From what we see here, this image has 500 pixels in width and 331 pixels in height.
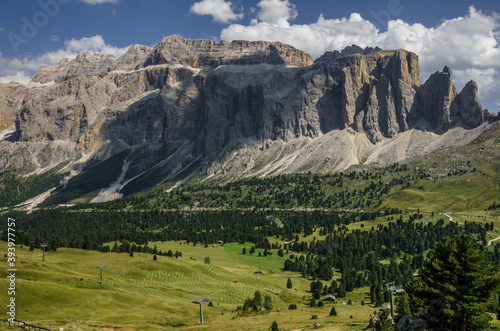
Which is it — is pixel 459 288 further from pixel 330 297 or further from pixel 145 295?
pixel 330 297

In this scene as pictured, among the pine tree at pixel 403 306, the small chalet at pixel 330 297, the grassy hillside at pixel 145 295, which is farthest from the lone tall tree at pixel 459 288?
the small chalet at pixel 330 297

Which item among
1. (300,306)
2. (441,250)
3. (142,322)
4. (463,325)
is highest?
(441,250)

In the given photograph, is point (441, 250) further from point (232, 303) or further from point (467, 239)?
point (232, 303)

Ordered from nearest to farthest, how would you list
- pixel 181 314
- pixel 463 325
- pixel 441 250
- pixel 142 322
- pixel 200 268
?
pixel 463 325 < pixel 441 250 < pixel 142 322 < pixel 181 314 < pixel 200 268

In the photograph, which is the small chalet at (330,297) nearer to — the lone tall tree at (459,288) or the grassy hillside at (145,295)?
the grassy hillside at (145,295)

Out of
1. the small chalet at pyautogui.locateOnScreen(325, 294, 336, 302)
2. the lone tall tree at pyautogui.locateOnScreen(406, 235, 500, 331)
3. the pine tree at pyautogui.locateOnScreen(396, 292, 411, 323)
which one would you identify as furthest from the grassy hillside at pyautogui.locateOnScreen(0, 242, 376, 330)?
the lone tall tree at pyautogui.locateOnScreen(406, 235, 500, 331)

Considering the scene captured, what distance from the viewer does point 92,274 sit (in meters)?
132

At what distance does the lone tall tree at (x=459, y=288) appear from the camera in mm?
49531

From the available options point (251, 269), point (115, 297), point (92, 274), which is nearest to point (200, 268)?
point (251, 269)

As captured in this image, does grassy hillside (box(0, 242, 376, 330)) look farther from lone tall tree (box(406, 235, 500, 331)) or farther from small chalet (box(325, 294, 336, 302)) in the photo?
lone tall tree (box(406, 235, 500, 331))

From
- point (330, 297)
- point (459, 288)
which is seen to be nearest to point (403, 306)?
point (459, 288)

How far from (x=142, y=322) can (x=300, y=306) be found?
60076 millimetres

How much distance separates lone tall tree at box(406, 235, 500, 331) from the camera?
49531 mm

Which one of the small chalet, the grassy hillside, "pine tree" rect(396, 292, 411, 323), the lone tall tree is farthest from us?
the small chalet
